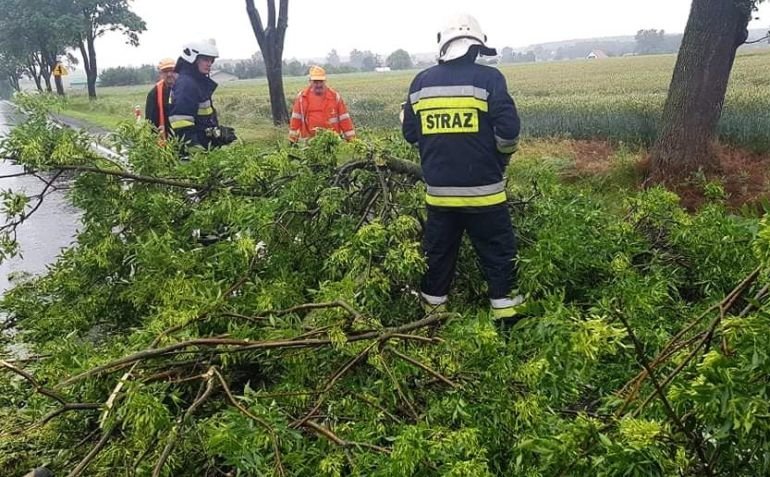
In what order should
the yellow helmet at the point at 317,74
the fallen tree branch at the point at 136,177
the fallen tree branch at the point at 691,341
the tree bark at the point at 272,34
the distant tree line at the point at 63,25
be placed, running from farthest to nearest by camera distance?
the distant tree line at the point at 63,25, the tree bark at the point at 272,34, the yellow helmet at the point at 317,74, the fallen tree branch at the point at 136,177, the fallen tree branch at the point at 691,341

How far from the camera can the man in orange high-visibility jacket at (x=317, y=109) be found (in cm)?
732

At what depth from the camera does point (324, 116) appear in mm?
7375

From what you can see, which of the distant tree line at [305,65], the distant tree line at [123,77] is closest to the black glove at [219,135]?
the distant tree line at [305,65]

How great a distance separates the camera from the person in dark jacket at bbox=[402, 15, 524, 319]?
10.6ft

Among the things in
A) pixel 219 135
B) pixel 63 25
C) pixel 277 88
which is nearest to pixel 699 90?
pixel 219 135

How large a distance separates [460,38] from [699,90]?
418cm

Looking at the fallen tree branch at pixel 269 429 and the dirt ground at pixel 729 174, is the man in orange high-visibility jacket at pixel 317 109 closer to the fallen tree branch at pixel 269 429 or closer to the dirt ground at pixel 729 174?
the dirt ground at pixel 729 174

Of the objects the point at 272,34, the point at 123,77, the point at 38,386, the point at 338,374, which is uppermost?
the point at 123,77

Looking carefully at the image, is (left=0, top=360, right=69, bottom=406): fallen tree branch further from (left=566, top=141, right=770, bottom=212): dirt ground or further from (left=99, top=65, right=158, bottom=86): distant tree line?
(left=99, top=65, right=158, bottom=86): distant tree line

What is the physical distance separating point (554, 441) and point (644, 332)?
1009 mm

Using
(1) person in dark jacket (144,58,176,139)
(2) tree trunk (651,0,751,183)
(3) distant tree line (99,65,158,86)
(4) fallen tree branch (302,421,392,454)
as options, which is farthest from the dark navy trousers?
(3) distant tree line (99,65,158,86)

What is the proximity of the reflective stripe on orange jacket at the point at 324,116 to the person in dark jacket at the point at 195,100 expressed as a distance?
65.0 inches

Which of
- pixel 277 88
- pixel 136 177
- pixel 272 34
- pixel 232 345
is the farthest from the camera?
pixel 277 88

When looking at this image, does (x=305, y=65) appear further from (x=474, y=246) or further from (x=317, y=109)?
(x=474, y=246)
